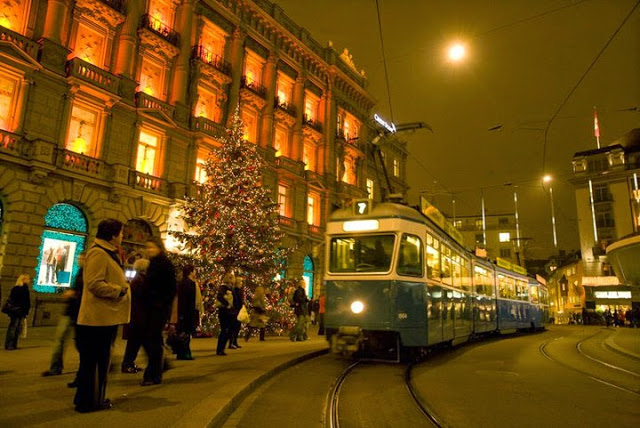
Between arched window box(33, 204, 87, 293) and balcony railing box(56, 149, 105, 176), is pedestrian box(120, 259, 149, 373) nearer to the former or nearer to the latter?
arched window box(33, 204, 87, 293)

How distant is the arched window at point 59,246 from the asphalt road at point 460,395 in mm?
12012

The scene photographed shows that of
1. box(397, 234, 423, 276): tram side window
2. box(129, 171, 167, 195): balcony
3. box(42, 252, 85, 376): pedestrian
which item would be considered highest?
box(129, 171, 167, 195): balcony

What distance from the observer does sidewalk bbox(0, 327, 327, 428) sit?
4.11 metres

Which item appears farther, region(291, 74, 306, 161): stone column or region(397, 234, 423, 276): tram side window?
region(291, 74, 306, 161): stone column

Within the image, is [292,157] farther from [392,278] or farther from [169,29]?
[392,278]

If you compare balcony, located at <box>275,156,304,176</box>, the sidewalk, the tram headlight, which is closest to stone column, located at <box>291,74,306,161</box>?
balcony, located at <box>275,156,304,176</box>

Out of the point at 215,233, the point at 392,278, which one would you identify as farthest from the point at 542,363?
the point at 215,233

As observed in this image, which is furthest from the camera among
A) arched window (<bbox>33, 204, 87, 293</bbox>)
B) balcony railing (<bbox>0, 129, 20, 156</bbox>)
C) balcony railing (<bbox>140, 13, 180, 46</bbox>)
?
balcony railing (<bbox>140, 13, 180, 46</bbox>)

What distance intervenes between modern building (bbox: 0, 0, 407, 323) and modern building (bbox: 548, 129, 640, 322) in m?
39.5

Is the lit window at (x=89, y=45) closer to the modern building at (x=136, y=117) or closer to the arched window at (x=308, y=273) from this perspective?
the modern building at (x=136, y=117)

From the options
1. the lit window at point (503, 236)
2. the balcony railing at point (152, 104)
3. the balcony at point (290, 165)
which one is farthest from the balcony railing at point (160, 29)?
the lit window at point (503, 236)

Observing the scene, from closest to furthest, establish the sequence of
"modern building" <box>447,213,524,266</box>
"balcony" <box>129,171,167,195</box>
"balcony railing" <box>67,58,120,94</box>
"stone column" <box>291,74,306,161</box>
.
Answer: "balcony railing" <box>67,58,120,94</box>
"balcony" <box>129,171,167,195</box>
"stone column" <box>291,74,306,161</box>
"modern building" <box>447,213,524,266</box>

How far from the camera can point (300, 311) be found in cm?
1395

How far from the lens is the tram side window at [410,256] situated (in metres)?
9.25
